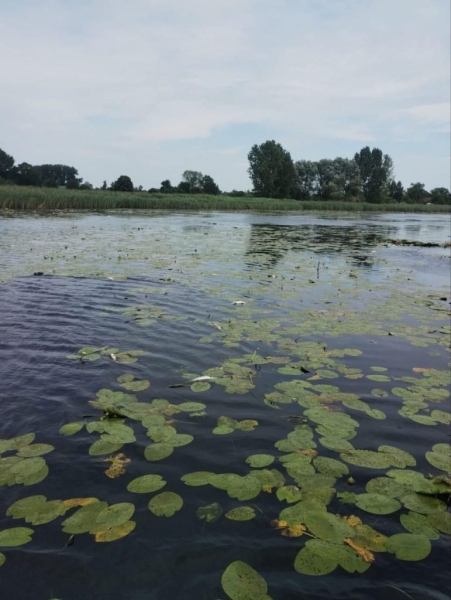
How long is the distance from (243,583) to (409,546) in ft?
3.13

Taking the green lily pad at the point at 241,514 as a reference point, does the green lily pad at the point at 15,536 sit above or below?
above

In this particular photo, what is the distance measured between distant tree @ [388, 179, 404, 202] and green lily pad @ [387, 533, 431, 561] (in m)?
109

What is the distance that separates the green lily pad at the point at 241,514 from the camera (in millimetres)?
2445

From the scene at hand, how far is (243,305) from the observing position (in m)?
7.20

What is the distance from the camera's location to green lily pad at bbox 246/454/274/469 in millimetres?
2918

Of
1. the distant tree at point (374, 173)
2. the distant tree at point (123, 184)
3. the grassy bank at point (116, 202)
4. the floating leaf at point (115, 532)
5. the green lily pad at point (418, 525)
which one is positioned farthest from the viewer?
the distant tree at point (374, 173)

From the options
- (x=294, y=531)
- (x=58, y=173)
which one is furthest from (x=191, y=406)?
(x=58, y=173)

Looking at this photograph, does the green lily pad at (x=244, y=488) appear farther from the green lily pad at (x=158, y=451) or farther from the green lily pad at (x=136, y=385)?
the green lily pad at (x=136, y=385)

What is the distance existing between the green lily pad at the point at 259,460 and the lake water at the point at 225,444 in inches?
0.6

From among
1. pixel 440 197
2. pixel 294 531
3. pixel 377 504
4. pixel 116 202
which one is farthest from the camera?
pixel 440 197

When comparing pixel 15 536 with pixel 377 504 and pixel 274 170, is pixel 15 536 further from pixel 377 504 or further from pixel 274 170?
pixel 274 170

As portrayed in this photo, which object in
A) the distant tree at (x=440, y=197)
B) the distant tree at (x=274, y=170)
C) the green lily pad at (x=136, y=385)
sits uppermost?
the distant tree at (x=274, y=170)

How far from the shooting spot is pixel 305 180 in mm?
91375

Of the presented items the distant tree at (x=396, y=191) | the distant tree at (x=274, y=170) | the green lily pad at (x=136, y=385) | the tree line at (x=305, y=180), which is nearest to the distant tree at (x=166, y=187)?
the tree line at (x=305, y=180)
